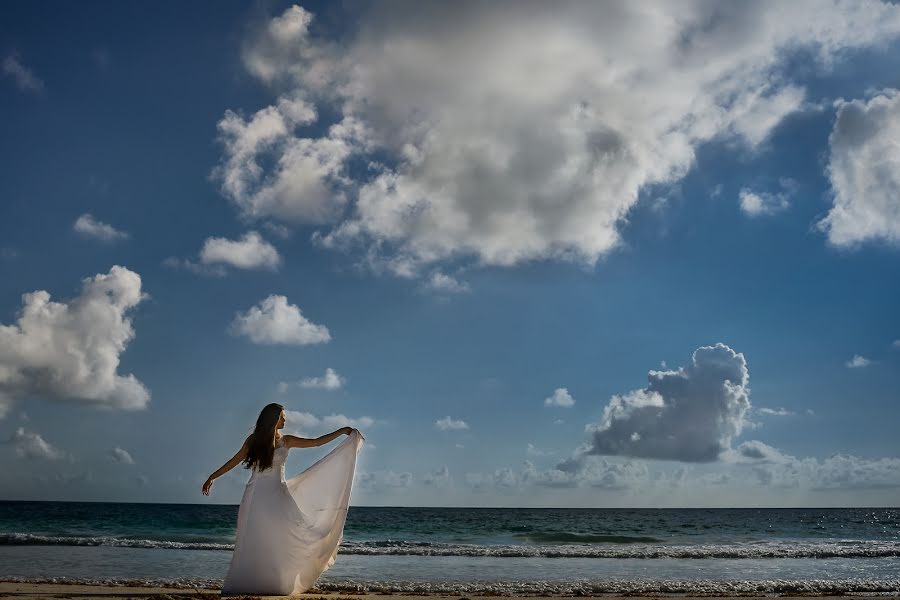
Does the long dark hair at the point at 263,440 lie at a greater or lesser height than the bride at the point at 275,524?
greater

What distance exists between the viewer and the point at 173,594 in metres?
9.16

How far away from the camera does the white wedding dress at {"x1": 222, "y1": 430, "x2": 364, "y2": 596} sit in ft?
27.8

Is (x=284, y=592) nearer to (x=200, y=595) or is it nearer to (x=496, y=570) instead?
(x=200, y=595)

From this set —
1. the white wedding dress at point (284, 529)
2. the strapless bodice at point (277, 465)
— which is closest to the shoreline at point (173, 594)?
the white wedding dress at point (284, 529)

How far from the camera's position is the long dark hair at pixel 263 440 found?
28.0ft

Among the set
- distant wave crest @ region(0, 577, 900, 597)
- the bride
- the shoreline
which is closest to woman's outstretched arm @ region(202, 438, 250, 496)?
the bride

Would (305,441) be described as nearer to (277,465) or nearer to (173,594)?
(277,465)

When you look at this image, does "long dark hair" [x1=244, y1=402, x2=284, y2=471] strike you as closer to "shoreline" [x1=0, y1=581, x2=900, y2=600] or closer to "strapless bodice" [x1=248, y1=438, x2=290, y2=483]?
"strapless bodice" [x1=248, y1=438, x2=290, y2=483]

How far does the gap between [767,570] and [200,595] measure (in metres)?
15.0

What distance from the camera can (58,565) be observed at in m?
16.6

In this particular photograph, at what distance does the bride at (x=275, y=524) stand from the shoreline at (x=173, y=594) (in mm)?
291

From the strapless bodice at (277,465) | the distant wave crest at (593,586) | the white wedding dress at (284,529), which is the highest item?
the strapless bodice at (277,465)

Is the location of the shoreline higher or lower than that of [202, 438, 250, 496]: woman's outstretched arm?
lower

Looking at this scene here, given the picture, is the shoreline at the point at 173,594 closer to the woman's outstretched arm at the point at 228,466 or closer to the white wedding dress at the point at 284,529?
the white wedding dress at the point at 284,529
